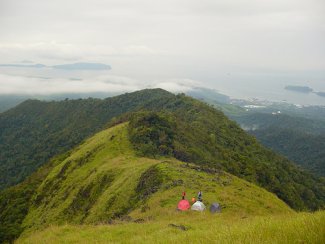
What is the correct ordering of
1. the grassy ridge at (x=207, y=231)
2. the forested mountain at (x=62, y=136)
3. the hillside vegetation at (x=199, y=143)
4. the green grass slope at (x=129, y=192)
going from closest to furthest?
the grassy ridge at (x=207, y=231) < the green grass slope at (x=129, y=192) < the hillside vegetation at (x=199, y=143) < the forested mountain at (x=62, y=136)

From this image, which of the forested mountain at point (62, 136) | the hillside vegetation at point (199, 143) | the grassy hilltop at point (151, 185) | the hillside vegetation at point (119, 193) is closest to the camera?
the grassy hilltop at point (151, 185)

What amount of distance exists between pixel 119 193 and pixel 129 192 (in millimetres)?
1120

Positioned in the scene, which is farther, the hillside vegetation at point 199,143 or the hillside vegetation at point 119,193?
the hillside vegetation at point 199,143

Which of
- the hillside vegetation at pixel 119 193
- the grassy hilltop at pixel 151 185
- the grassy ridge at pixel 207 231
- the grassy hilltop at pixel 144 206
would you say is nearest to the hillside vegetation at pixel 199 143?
the grassy hilltop at pixel 151 185

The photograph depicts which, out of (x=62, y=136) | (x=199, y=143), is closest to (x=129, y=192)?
(x=199, y=143)

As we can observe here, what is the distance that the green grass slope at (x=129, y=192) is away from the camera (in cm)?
2386

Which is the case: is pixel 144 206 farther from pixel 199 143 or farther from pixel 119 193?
pixel 199 143

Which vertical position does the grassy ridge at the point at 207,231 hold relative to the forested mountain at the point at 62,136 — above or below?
above

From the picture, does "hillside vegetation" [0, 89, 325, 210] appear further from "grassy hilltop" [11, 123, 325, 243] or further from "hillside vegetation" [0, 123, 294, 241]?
"grassy hilltop" [11, 123, 325, 243]

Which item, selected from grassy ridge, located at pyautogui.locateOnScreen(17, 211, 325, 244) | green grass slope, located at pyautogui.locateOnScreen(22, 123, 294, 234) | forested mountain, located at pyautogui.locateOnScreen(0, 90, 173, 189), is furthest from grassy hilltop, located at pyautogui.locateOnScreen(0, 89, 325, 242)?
forested mountain, located at pyautogui.locateOnScreen(0, 90, 173, 189)

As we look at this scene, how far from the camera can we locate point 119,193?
3206 centimetres

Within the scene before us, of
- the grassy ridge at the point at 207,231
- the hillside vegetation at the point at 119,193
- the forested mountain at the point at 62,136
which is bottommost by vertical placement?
the forested mountain at the point at 62,136

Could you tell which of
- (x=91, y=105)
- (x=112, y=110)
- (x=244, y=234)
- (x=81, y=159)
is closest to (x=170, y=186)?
(x=244, y=234)

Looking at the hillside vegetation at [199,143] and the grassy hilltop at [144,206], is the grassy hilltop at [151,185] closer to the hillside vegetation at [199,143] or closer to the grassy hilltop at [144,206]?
the grassy hilltop at [144,206]
